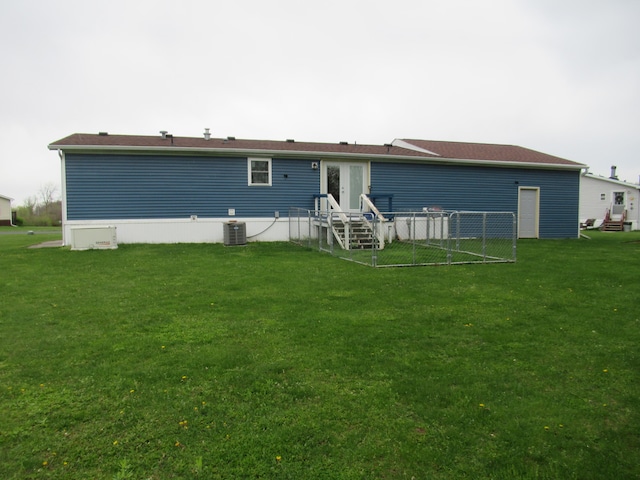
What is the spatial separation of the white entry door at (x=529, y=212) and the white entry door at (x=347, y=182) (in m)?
7.33

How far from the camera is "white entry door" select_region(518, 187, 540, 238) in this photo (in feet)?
58.9

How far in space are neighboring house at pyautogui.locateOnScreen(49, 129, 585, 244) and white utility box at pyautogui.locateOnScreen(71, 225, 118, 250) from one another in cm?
128

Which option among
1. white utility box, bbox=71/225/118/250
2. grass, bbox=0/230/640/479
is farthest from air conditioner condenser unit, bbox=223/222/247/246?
grass, bbox=0/230/640/479

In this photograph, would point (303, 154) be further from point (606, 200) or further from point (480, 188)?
point (606, 200)

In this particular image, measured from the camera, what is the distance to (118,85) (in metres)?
16.2

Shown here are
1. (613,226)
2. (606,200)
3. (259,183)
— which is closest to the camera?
(259,183)

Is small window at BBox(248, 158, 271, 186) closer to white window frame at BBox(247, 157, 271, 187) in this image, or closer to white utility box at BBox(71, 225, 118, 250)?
white window frame at BBox(247, 157, 271, 187)

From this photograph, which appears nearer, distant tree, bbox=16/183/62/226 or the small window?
the small window

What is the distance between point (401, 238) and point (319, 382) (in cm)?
1306

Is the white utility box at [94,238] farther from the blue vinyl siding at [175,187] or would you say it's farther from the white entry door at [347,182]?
the white entry door at [347,182]

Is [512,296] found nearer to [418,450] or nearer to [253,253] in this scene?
[418,450]

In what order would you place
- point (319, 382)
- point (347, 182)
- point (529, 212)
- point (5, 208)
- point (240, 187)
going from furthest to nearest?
1. point (5, 208)
2. point (529, 212)
3. point (347, 182)
4. point (240, 187)
5. point (319, 382)

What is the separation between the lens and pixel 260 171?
49.3 ft

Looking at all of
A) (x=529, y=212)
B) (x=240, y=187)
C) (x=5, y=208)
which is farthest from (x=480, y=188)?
(x=5, y=208)
